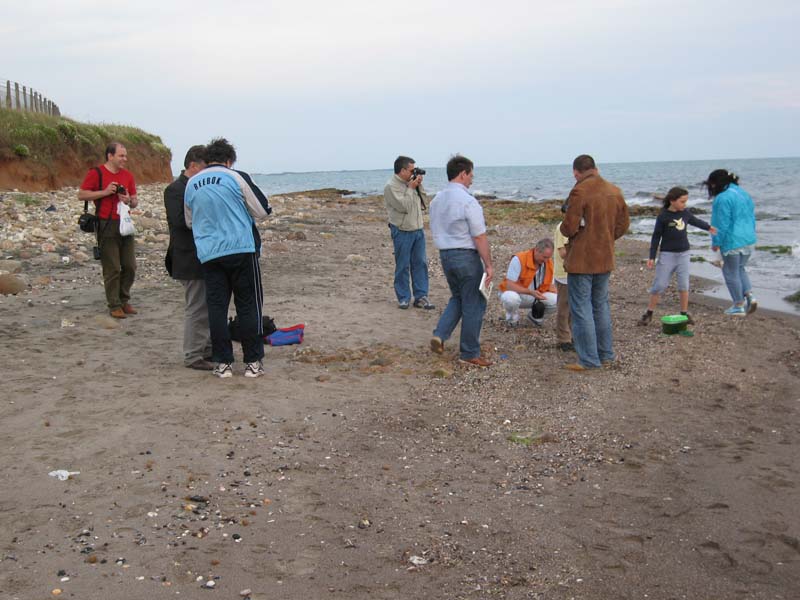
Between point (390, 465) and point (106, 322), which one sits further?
point (106, 322)

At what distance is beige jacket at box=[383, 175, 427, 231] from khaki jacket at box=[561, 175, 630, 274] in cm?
276

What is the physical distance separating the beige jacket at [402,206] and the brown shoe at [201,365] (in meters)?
3.53

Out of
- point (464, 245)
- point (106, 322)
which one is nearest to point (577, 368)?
point (464, 245)

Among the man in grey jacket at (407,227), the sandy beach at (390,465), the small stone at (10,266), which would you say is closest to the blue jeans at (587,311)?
the sandy beach at (390,465)

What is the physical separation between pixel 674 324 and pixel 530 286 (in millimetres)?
1591

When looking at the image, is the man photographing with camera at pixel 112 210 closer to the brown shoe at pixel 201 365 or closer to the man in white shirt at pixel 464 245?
the brown shoe at pixel 201 365

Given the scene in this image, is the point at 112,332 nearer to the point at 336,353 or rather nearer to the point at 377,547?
the point at 336,353

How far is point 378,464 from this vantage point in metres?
4.61

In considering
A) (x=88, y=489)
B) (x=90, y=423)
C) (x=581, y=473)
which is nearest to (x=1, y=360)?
(x=90, y=423)

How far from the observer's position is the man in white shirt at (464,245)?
6438 millimetres

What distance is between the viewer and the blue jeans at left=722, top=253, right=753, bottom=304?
888cm

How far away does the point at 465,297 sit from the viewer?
670cm

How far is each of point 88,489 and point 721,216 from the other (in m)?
7.60

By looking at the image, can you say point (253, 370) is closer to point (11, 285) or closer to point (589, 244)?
point (589, 244)
